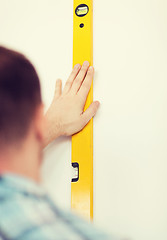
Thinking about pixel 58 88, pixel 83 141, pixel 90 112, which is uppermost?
pixel 58 88

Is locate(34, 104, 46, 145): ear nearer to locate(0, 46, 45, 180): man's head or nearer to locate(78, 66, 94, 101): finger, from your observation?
locate(0, 46, 45, 180): man's head

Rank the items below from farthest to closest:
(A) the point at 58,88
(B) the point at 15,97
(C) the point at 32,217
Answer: (A) the point at 58,88 < (B) the point at 15,97 < (C) the point at 32,217

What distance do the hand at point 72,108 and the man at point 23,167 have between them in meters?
0.52

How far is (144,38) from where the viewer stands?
3.98ft

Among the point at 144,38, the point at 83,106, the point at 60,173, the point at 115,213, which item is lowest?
the point at 115,213

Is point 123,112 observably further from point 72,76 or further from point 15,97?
point 15,97

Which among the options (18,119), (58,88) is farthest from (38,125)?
(58,88)

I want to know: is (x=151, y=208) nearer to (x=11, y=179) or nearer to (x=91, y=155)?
(x=91, y=155)

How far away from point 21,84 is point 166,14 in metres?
0.86

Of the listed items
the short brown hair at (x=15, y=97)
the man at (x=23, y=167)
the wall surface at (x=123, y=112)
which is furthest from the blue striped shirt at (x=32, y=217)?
the wall surface at (x=123, y=112)

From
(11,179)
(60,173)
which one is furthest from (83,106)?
(11,179)

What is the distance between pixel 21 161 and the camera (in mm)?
581

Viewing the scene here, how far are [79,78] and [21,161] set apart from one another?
726mm

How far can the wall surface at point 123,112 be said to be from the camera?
1.07 meters
